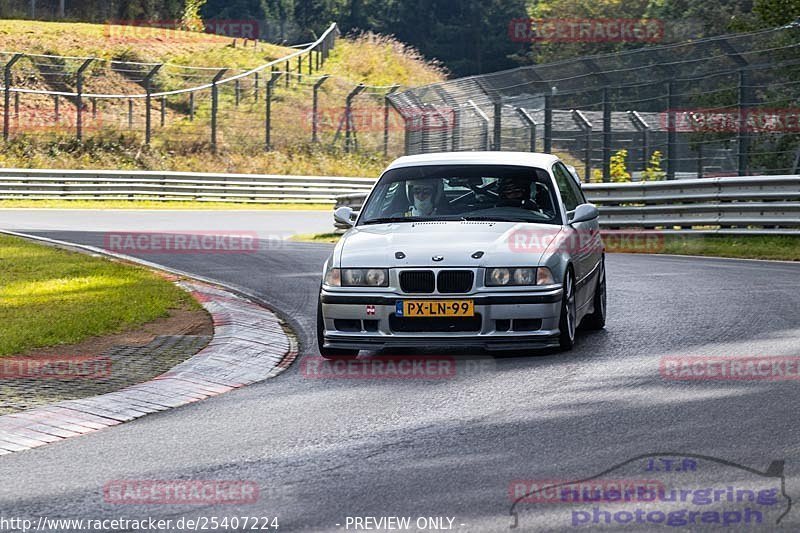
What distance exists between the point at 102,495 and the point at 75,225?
21.9 meters

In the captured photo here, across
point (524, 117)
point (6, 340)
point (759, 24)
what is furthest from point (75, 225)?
A: point (6, 340)

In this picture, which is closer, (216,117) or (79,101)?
(79,101)

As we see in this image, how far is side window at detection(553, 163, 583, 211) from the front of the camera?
36.3 feet

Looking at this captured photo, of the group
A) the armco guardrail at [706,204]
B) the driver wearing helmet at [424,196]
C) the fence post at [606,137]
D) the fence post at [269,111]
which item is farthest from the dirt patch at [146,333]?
the fence post at [269,111]

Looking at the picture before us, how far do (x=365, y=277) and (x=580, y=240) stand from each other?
2.02 metres

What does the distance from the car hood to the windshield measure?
252 mm

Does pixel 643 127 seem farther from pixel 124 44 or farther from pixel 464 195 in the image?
pixel 124 44

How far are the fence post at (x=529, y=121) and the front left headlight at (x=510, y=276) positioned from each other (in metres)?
16.9

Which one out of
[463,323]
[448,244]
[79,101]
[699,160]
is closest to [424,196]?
[448,244]

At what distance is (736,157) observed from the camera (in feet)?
69.7

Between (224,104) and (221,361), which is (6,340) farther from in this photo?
(224,104)

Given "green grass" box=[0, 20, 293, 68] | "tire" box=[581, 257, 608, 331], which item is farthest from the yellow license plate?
"green grass" box=[0, 20, 293, 68]

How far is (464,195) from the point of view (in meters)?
10.7

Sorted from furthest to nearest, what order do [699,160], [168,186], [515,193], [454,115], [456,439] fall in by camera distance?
[168,186], [454,115], [699,160], [515,193], [456,439]
